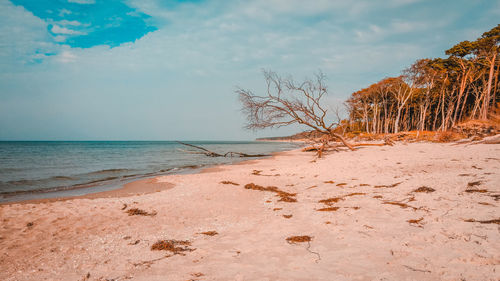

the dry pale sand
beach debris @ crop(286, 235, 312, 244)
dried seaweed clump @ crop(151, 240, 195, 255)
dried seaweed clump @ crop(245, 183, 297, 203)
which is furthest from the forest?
dried seaweed clump @ crop(151, 240, 195, 255)

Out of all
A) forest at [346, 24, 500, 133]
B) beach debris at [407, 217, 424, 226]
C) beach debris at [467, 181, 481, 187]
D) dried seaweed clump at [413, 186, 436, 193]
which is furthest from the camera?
forest at [346, 24, 500, 133]

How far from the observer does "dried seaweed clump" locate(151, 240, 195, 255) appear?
11.7 ft

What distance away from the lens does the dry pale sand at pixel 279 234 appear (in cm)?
264

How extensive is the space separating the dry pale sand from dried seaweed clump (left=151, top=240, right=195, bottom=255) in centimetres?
12

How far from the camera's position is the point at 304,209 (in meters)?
5.42

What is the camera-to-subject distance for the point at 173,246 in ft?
12.3

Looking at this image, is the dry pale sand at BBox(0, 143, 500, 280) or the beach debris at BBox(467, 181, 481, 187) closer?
the dry pale sand at BBox(0, 143, 500, 280)

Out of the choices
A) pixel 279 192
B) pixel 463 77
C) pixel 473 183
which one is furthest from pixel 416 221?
pixel 463 77

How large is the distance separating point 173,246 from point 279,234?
180 centimetres

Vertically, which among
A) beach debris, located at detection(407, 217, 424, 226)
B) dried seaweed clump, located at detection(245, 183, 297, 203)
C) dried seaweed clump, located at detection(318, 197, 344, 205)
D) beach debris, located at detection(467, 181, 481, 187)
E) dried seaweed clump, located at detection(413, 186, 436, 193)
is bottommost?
dried seaweed clump, located at detection(245, 183, 297, 203)

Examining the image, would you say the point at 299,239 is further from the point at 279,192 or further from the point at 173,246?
the point at 279,192

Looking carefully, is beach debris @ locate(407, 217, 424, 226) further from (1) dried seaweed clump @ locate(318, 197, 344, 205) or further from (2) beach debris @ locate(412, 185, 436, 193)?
(2) beach debris @ locate(412, 185, 436, 193)

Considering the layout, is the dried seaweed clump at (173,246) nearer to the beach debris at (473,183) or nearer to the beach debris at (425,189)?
the beach debris at (425,189)

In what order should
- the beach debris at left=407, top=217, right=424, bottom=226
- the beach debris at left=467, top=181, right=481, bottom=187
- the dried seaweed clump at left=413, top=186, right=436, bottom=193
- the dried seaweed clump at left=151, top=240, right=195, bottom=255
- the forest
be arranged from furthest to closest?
the forest, the dried seaweed clump at left=413, top=186, right=436, bottom=193, the beach debris at left=467, top=181, right=481, bottom=187, the beach debris at left=407, top=217, right=424, bottom=226, the dried seaweed clump at left=151, top=240, right=195, bottom=255
